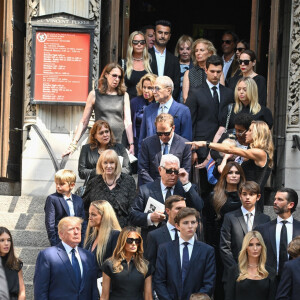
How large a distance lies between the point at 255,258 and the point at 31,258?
350cm

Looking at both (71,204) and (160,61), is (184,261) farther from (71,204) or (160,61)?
(160,61)

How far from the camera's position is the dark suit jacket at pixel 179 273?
12312 mm

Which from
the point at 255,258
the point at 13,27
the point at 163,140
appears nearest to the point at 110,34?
the point at 13,27

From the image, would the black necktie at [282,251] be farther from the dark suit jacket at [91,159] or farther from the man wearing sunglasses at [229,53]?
the man wearing sunglasses at [229,53]

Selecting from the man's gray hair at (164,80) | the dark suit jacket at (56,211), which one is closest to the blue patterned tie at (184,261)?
the dark suit jacket at (56,211)

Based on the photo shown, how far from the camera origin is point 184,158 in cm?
1423

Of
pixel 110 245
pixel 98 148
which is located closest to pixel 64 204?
pixel 110 245

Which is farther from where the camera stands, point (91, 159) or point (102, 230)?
point (91, 159)

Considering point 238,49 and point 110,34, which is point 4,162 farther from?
point 238,49

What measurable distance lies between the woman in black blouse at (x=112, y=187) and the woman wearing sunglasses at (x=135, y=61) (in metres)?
3.06

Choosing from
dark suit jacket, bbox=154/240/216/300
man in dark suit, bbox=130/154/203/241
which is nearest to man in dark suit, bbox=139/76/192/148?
man in dark suit, bbox=130/154/203/241

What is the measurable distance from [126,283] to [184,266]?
30.3 inches

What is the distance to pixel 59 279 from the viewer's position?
12016 millimetres

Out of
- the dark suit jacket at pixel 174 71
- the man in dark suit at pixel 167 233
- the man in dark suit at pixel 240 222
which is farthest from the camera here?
the dark suit jacket at pixel 174 71
